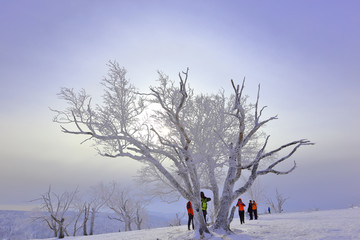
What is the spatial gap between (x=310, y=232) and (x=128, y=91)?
11129mm

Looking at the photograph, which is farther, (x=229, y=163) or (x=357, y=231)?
(x=229, y=163)

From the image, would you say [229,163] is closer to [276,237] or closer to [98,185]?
[276,237]

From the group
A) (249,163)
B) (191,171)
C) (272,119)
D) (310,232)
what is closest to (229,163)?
(249,163)

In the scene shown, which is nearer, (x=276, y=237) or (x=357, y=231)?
(x=357, y=231)

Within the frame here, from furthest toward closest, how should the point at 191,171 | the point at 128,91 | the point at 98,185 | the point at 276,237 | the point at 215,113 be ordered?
the point at 98,185
the point at 215,113
the point at 128,91
the point at 191,171
the point at 276,237

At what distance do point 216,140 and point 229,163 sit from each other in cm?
144

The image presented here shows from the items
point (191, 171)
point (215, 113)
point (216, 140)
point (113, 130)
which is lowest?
point (191, 171)

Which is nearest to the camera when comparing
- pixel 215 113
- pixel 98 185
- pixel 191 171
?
pixel 191 171

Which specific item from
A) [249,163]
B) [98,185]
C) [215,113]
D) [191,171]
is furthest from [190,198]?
[98,185]

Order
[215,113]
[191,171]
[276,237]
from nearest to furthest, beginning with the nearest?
1. [276,237]
2. [191,171]
3. [215,113]

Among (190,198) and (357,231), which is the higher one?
(190,198)

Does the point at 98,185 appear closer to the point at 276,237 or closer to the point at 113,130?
the point at 113,130

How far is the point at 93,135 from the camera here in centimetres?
1323

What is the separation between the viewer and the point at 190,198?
533 inches
